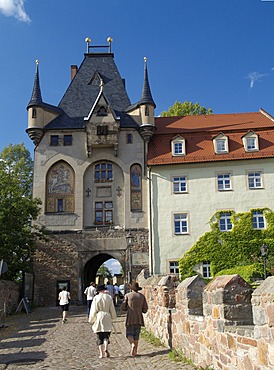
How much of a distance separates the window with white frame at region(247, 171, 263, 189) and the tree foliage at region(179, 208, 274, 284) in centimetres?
180

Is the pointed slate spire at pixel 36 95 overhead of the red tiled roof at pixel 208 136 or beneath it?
overhead

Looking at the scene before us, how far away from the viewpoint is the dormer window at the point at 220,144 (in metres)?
31.9

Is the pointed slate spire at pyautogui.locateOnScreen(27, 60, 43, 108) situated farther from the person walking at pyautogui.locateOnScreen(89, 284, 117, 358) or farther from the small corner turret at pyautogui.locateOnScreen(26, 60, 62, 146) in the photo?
the person walking at pyautogui.locateOnScreen(89, 284, 117, 358)

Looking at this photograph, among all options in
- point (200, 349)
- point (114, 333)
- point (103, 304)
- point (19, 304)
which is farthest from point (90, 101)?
point (200, 349)

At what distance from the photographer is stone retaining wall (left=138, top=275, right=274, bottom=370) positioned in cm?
501

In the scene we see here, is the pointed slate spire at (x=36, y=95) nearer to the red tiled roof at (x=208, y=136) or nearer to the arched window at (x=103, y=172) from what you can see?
the arched window at (x=103, y=172)

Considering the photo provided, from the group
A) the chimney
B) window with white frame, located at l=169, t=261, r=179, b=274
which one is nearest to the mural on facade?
window with white frame, located at l=169, t=261, r=179, b=274

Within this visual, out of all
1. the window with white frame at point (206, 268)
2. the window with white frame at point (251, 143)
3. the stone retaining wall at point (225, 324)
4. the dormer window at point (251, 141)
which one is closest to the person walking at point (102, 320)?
the stone retaining wall at point (225, 324)

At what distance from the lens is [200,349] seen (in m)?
7.43

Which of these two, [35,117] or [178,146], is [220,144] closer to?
[178,146]

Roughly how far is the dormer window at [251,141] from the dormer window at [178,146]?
14.1 ft

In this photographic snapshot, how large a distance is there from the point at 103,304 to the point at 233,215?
2152 centimetres

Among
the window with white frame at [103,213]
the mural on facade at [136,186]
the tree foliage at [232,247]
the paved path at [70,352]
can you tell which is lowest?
the paved path at [70,352]

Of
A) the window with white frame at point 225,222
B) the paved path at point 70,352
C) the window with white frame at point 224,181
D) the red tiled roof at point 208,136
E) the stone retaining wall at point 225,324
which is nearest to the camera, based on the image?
the stone retaining wall at point 225,324
